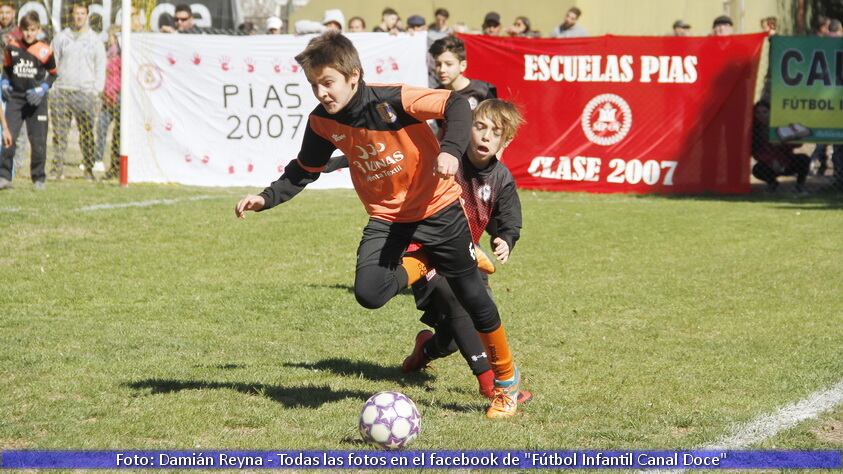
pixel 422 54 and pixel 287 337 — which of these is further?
pixel 422 54

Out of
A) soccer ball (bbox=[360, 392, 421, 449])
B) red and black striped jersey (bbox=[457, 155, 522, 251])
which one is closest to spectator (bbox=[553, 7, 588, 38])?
red and black striped jersey (bbox=[457, 155, 522, 251])

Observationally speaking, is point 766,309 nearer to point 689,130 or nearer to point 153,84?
point 689,130

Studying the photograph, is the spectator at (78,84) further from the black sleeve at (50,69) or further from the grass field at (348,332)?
the grass field at (348,332)

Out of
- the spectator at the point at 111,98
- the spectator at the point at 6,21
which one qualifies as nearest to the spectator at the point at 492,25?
the spectator at the point at 111,98

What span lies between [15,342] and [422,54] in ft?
33.5

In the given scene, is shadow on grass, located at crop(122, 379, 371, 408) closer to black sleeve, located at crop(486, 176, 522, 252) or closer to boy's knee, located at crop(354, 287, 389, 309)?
boy's knee, located at crop(354, 287, 389, 309)

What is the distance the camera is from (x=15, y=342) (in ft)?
21.4

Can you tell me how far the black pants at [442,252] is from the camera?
5.22 m

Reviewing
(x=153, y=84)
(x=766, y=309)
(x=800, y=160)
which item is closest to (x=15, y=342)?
(x=766, y=309)

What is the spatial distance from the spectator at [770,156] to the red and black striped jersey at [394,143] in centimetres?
1115

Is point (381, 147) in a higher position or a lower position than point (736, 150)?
higher

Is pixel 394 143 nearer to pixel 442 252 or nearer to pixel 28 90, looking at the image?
pixel 442 252

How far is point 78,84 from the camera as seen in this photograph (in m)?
16.0

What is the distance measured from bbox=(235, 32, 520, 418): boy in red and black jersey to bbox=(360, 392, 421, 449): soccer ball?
58 centimetres
